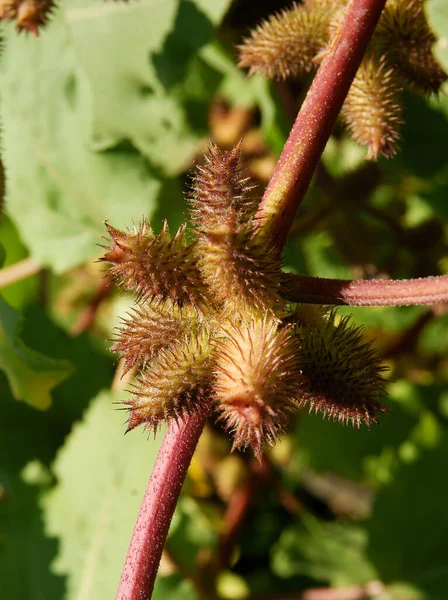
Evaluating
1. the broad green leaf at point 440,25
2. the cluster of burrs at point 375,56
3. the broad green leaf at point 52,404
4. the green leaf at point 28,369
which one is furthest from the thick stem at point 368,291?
the broad green leaf at point 52,404

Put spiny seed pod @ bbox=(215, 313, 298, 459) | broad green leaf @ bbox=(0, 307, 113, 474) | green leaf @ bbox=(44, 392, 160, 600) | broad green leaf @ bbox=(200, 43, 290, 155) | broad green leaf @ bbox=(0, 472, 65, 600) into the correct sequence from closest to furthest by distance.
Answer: spiny seed pod @ bbox=(215, 313, 298, 459) < green leaf @ bbox=(44, 392, 160, 600) < broad green leaf @ bbox=(0, 472, 65, 600) < broad green leaf @ bbox=(200, 43, 290, 155) < broad green leaf @ bbox=(0, 307, 113, 474)

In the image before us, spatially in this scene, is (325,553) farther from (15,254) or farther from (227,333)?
(227,333)

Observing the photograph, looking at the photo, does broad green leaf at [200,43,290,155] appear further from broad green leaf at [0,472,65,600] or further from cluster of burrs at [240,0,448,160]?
broad green leaf at [0,472,65,600]

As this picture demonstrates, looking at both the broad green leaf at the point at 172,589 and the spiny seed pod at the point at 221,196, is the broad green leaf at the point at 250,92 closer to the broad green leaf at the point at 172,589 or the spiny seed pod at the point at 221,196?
the spiny seed pod at the point at 221,196

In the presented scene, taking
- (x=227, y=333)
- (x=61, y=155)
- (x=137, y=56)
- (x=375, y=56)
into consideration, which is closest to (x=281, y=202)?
(x=227, y=333)

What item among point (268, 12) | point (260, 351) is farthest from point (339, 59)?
point (268, 12)

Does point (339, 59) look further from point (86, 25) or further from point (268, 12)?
point (86, 25)

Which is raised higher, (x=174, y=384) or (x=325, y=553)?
(x=174, y=384)

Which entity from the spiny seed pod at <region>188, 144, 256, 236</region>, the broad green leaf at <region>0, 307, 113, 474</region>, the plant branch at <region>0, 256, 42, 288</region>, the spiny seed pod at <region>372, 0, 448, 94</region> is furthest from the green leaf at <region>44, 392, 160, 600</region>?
the spiny seed pod at <region>372, 0, 448, 94</region>
